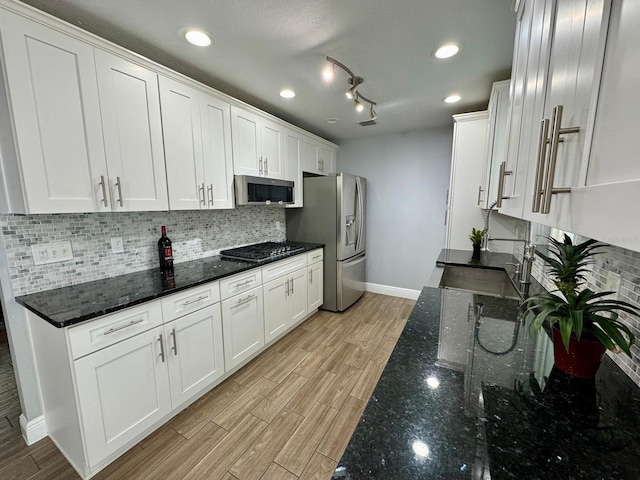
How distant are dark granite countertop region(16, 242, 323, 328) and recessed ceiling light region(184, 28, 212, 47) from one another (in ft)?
5.08

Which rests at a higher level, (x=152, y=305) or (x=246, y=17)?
(x=246, y=17)

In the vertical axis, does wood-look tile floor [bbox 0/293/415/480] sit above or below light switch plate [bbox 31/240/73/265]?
below

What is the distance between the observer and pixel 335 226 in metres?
3.23

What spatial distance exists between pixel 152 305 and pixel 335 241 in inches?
84.7

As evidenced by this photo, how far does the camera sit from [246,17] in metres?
1.41

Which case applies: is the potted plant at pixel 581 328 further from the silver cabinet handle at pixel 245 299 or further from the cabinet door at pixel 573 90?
the silver cabinet handle at pixel 245 299

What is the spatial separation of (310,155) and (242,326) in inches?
89.8

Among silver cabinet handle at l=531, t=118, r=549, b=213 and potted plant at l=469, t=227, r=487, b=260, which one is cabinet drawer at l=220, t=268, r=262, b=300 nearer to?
silver cabinet handle at l=531, t=118, r=549, b=213

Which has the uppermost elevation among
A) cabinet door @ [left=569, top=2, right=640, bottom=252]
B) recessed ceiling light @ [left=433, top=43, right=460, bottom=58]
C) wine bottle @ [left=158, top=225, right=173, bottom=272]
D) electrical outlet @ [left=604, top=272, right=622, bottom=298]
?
recessed ceiling light @ [left=433, top=43, right=460, bottom=58]

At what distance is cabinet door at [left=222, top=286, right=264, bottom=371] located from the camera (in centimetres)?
206

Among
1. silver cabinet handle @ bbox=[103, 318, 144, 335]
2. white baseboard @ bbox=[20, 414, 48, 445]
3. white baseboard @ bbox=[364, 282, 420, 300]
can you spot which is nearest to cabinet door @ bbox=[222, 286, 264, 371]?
silver cabinet handle @ bbox=[103, 318, 144, 335]

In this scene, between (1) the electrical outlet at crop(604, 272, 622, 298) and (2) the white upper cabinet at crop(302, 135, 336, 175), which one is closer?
(1) the electrical outlet at crop(604, 272, 622, 298)

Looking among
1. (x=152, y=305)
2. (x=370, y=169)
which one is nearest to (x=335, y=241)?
(x=370, y=169)

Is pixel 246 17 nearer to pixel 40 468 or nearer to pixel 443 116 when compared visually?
pixel 443 116
